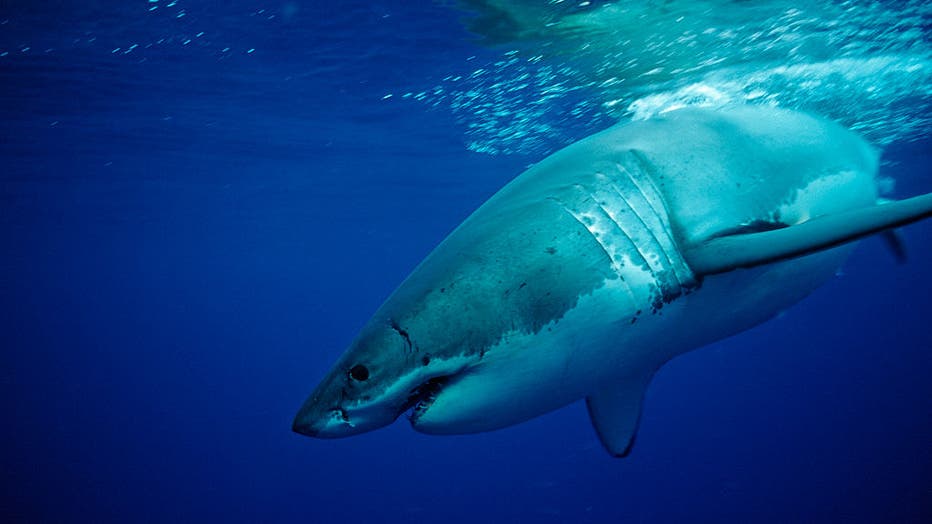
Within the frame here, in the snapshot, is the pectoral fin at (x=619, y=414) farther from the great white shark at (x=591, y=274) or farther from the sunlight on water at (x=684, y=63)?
the sunlight on water at (x=684, y=63)

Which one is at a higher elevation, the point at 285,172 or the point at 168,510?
the point at 285,172

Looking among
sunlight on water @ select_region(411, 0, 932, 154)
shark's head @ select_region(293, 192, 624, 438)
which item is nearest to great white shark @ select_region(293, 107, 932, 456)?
shark's head @ select_region(293, 192, 624, 438)

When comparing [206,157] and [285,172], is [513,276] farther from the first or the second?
[285,172]

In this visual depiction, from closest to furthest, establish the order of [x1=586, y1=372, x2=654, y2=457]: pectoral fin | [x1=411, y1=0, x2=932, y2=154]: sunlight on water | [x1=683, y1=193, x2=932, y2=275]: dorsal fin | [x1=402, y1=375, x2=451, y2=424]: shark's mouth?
[x1=683, y1=193, x2=932, y2=275]: dorsal fin → [x1=402, y1=375, x2=451, y2=424]: shark's mouth → [x1=586, y1=372, x2=654, y2=457]: pectoral fin → [x1=411, y1=0, x2=932, y2=154]: sunlight on water

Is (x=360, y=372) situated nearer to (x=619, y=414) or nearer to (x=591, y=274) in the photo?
(x=591, y=274)

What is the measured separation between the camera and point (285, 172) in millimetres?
21797

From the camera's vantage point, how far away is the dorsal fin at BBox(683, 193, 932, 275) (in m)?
1.61

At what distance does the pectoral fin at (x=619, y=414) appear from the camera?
9.85 feet

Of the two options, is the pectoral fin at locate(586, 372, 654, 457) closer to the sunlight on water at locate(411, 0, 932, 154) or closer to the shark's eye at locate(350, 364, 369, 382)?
the shark's eye at locate(350, 364, 369, 382)

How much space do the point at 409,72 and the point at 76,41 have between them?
21.2 ft

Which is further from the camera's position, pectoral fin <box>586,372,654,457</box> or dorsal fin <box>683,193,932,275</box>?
pectoral fin <box>586,372,654,457</box>

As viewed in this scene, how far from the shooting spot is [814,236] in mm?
1641

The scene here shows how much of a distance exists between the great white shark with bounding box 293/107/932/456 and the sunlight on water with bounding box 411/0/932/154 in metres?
4.97

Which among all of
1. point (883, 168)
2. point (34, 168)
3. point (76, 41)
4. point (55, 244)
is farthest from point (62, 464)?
point (883, 168)
